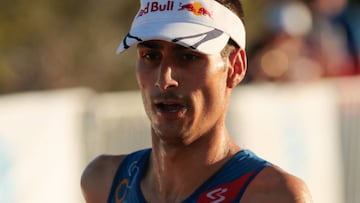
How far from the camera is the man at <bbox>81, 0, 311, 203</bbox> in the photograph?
186 inches

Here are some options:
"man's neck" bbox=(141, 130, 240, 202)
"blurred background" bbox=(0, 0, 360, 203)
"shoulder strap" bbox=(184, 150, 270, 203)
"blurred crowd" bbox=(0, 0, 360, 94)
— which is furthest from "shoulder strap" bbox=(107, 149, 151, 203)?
"blurred crowd" bbox=(0, 0, 360, 94)

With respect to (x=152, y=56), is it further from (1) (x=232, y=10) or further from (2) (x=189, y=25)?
(1) (x=232, y=10)

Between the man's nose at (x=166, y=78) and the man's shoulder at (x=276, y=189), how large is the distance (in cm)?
52

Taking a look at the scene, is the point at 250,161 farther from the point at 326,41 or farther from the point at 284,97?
the point at 326,41

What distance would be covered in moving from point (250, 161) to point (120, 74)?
422 inches

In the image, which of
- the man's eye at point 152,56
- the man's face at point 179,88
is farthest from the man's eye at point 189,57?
the man's eye at point 152,56

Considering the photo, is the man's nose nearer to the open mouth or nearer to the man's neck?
the open mouth

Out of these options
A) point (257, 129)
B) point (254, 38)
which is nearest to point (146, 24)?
point (257, 129)

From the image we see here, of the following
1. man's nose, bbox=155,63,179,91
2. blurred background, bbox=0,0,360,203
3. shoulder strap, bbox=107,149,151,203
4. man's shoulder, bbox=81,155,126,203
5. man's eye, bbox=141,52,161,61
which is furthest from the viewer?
blurred background, bbox=0,0,360,203

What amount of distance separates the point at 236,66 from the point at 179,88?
36 cm

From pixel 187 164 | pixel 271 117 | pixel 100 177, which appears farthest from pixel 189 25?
pixel 271 117

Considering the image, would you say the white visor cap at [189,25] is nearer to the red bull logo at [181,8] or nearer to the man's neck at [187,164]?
the red bull logo at [181,8]

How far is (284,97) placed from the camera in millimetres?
10984

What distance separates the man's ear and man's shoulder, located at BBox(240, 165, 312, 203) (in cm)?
40
